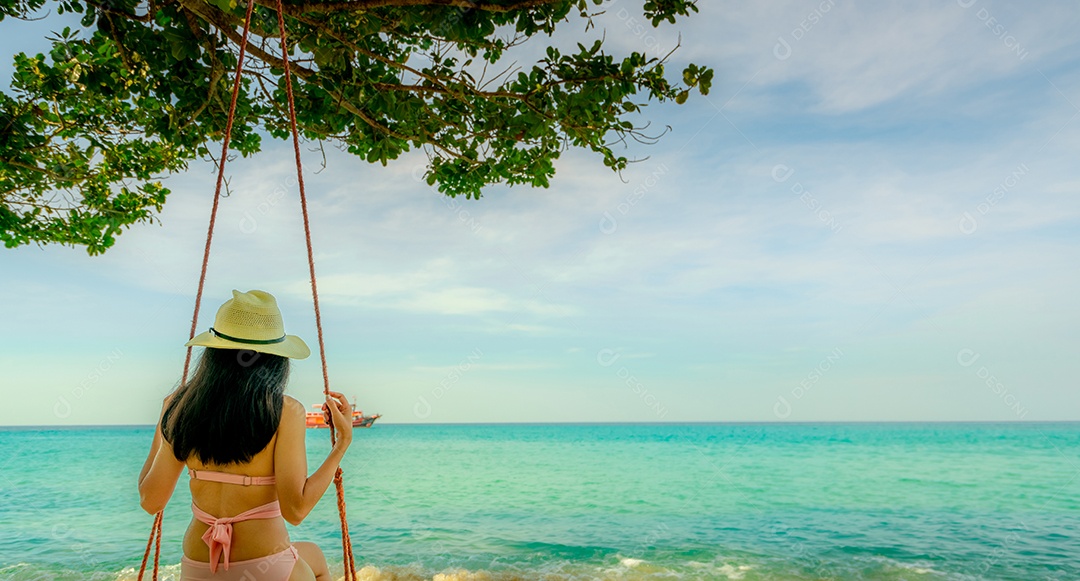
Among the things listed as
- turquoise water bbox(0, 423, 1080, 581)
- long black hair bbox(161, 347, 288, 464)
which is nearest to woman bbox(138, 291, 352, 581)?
long black hair bbox(161, 347, 288, 464)

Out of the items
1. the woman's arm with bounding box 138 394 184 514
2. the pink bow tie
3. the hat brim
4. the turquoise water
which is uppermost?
the hat brim

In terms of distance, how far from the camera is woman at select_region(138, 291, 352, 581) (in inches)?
82.4

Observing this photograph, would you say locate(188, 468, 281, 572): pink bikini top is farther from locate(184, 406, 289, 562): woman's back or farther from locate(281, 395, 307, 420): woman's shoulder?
locate(281, 395, 307, 420): woman's shoulder

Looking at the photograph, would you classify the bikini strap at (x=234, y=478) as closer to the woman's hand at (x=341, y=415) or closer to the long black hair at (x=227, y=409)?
the long black hair at (x=227, y=409)

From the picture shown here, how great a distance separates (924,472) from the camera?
23.2 meters

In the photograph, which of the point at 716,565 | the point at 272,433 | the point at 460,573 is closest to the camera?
the point at 272,433

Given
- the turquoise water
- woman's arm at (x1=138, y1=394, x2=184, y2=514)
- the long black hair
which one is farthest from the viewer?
the turquoise water

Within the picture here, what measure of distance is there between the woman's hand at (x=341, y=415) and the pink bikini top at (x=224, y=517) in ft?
0.90

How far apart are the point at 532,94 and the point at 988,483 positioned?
22084 mm

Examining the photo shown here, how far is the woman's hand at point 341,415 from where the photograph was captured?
210 cm

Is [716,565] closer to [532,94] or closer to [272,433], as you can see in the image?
[532,94]

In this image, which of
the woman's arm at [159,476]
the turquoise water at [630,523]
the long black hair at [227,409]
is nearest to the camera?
the long black hair at [227,409]

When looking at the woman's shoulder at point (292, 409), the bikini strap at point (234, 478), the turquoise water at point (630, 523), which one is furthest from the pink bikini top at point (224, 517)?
the turquoise water at point (630, 523)

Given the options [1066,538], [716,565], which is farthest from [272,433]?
[1066,538]
